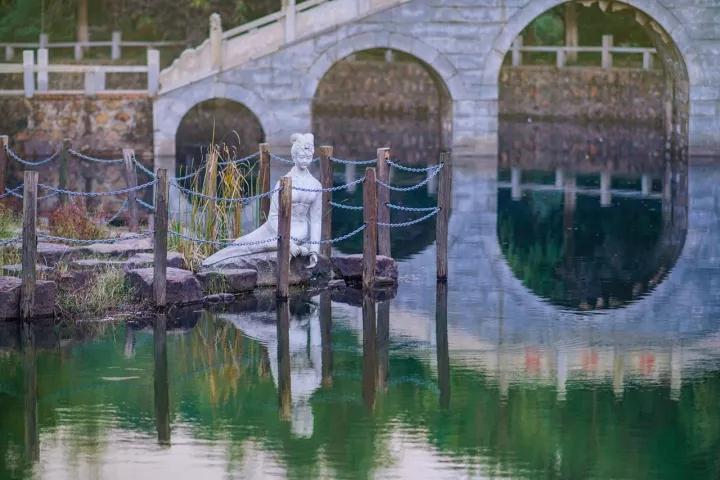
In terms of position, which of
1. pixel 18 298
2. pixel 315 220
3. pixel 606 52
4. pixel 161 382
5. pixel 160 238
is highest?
pixel 606 52

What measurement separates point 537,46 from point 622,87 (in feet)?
8.27

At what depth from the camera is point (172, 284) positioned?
17266mm

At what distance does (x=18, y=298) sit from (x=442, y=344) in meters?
3.95

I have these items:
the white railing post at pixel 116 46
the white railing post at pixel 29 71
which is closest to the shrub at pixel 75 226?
the white railing post at pixel 29 71

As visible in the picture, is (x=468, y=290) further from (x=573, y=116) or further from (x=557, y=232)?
(x=573, y=116)

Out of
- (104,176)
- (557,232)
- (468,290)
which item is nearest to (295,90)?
(104,176)

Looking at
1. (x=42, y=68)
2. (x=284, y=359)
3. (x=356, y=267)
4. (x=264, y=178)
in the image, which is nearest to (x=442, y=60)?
(x=42, y=68)

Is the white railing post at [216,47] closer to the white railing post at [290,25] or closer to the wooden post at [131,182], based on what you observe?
the white railing post at [290,25]

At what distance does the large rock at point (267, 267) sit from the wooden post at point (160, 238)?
1.34 meters

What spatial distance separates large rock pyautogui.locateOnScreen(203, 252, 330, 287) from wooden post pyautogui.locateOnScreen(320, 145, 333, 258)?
19.6 inches

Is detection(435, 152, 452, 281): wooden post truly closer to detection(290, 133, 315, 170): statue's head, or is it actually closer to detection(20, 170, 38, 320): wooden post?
detection(290, 133, 315, 170): statue's head

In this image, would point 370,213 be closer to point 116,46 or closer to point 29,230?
point 29,230

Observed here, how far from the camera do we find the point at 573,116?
4450cm

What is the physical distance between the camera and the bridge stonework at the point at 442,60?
33.6 meters
